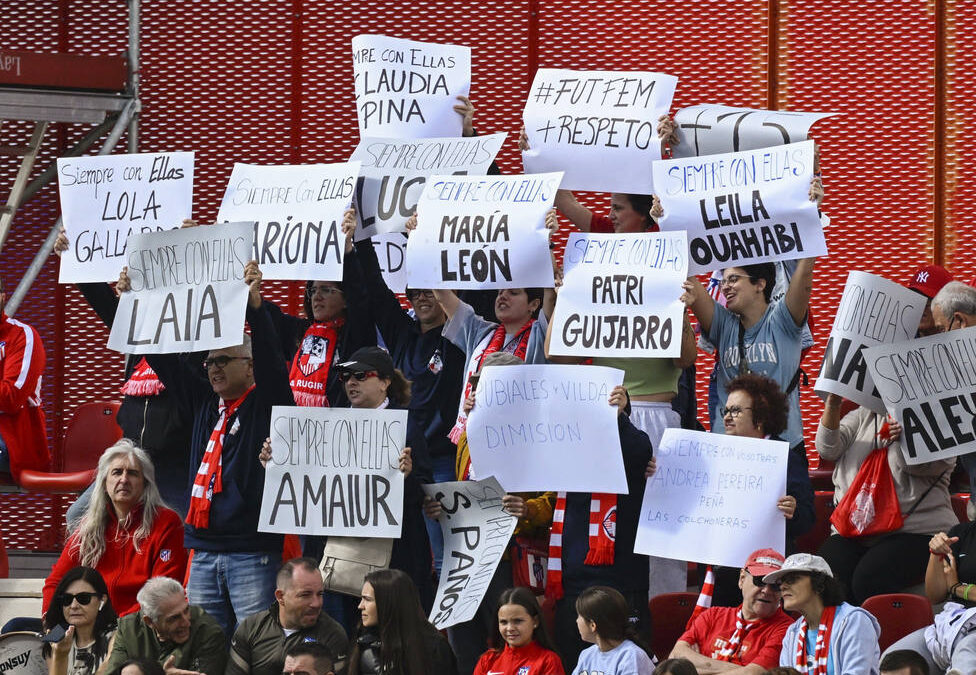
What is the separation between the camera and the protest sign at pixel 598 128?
912 centimetres

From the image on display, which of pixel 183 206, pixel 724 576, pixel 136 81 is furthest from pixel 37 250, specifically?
pixel 724 576

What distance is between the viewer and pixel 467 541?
8227 millimetres

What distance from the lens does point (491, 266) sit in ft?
28.4

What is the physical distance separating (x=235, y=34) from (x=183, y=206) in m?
4.18

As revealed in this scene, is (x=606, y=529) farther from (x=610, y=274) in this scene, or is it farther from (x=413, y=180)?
(x=413, y=180)

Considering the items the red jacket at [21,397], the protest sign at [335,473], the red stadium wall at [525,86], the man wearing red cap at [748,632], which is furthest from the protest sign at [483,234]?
the red stadium wall at [525,86]

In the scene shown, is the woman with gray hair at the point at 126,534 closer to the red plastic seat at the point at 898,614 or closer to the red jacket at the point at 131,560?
the red jacket at the point at 131,560

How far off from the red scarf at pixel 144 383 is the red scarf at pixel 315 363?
762mm

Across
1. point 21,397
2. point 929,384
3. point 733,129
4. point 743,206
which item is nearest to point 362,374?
point 743,206

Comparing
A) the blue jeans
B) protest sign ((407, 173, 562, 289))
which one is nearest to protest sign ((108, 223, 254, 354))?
protest sign ((407, 173, 562, 289))

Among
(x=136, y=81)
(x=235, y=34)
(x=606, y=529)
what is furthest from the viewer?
(x=235, y=34)

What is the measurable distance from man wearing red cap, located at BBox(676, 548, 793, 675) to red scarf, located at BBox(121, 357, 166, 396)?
11.0 ft

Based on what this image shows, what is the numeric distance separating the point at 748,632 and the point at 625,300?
180 centimetres

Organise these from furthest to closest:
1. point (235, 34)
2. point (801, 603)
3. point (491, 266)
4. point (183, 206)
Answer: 1. point (235, 34)
2. point (183, 206)
3. point (491, 266)
4. point (801, 603)
